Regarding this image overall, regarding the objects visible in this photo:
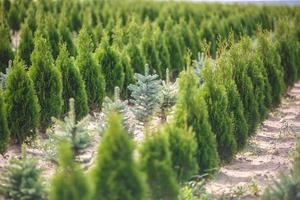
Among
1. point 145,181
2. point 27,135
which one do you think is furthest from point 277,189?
point 27,135

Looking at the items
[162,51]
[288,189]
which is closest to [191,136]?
[288,189]

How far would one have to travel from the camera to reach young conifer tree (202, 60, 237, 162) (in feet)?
29.6

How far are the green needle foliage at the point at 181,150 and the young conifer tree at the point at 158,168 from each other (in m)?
0.65

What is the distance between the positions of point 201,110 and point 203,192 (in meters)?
1.37

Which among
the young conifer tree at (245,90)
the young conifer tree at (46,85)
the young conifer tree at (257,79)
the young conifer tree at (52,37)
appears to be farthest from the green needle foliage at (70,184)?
the young conifer tree at (52,37)

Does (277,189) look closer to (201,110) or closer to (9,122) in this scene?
(201,110)

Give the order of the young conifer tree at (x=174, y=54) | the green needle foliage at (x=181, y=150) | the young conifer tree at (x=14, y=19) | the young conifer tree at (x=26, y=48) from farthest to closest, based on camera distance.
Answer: the young conifer tree at (x=14, y=19) → the young conifer tree at (x=174, y=54) → the young conifer tree at (x=26, y=48) → the green needle foliage at (x=181, y=150)

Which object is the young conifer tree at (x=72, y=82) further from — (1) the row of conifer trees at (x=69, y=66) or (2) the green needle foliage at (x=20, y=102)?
(2) the green needle foliage at (x=20, y=102)

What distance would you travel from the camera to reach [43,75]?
36.4ft

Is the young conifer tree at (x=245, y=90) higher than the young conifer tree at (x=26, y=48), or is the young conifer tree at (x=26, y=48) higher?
the young conifer tree at (x=26, y=48)

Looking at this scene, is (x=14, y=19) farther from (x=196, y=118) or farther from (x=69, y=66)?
(x=196, y=118)

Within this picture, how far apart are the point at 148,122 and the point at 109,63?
480 cm

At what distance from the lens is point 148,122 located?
941 cm

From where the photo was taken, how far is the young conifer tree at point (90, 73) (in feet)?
41.8
